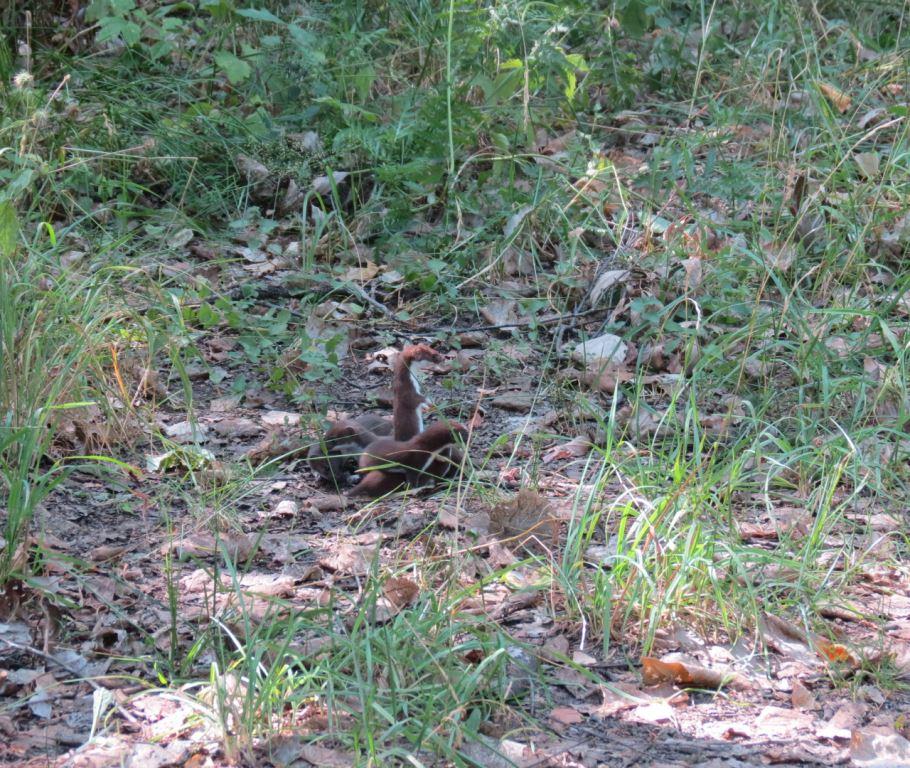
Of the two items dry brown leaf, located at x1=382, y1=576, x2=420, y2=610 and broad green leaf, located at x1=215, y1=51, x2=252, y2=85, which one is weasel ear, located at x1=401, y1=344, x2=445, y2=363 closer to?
dry brown leaf, located at x1=382, y1=576, x2=420, y2=610

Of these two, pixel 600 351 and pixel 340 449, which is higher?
pixel 600 351

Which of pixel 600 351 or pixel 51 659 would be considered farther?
pixel 600 351

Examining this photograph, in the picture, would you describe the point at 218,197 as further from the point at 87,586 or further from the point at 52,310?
the point at 87,586

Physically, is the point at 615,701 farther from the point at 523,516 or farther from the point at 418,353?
the point at 418,353

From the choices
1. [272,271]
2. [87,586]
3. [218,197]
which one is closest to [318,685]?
[87,586]

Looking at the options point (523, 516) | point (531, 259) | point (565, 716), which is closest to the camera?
point (565, 716)

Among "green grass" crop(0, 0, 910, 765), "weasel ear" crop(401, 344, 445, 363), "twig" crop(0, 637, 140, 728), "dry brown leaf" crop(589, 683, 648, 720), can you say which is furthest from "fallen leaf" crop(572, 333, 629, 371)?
"twig" crop(0, 637, 140, 728)

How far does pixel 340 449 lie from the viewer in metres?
4.33

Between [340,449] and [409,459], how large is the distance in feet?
1.15

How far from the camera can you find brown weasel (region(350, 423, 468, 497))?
408cm

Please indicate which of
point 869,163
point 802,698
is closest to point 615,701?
point 802,698

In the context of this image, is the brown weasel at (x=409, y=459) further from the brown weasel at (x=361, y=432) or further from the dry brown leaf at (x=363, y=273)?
the dry brown leaf at (x=363, y=273)

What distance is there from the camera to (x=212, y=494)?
396 cm

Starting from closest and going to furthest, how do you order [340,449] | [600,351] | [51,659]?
[51,659] < [340,449] < [600,351]
